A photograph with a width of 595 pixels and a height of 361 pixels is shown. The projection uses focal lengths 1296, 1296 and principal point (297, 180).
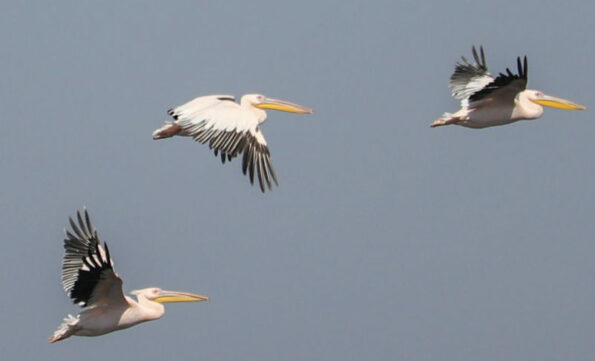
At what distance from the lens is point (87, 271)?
14.8 metres

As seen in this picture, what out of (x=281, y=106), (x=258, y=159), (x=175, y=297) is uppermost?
(x=281, y=106)

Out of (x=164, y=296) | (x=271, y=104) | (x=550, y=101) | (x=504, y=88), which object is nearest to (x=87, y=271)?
(x=164, y=296)

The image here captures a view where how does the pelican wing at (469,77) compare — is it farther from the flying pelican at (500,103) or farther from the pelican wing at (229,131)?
the pelican wing at (229,131)

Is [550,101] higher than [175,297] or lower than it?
higher

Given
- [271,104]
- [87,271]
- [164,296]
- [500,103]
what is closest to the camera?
[87,271]

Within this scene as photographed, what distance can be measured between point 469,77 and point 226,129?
4.92 m

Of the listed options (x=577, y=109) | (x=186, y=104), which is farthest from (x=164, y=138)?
(x=577, y=109)

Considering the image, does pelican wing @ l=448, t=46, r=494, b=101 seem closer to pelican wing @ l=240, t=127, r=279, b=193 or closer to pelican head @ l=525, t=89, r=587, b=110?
pelican head @ l=525, t=89, r=587, b=110

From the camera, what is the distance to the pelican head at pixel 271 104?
18.3 meters

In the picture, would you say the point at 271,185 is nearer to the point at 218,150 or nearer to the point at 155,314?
the point at 218,150

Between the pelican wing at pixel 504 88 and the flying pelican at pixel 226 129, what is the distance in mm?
3007

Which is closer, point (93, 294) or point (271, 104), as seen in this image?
point (93, 294)

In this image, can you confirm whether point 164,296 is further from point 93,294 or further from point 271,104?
point 271,104

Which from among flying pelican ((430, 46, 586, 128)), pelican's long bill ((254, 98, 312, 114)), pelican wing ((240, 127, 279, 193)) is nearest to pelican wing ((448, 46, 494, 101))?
flying pelican ((430, 46, 586, 128))
